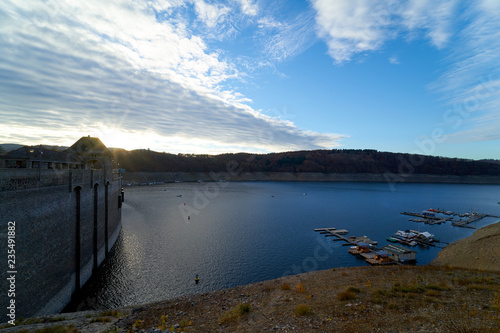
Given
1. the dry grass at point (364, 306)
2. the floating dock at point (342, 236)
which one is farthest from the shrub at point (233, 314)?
the floating dock at point (342, 236)

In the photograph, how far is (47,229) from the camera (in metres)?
15.8

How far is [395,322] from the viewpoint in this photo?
1102cm

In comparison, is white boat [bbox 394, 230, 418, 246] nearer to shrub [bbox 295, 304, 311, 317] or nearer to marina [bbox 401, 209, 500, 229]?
marina [bbox 401, 209, 500, 229]

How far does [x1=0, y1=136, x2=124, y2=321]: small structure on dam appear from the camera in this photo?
42.1ft

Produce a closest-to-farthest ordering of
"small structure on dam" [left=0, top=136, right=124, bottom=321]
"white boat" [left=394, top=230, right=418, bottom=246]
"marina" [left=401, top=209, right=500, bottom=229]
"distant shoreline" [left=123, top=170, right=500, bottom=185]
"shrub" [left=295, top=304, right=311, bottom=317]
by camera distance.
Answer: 1. "small structure on dam" [left=0, top=136, right=124, bottom=321]
2. "shrub" [left=295, top=304, right=311, bottom=317]
3. "white boat" [left=394, top=230, right=418, bottom=246]
4. "marina" [left=401, top=209, right=500, bottom=229]
5. "distant shoreline" [left=123, top=170, right=500, bottom=185]

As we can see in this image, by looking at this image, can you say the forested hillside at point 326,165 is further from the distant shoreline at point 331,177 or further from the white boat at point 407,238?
the white boat at point 407,238

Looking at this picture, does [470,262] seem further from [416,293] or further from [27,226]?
[27,226]

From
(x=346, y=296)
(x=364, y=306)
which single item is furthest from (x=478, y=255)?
(x=364, y=306)

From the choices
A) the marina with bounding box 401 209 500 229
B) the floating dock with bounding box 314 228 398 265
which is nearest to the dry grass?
the floating dock with bounding box 314 228 398 265

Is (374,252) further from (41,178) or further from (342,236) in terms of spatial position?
(41,178)

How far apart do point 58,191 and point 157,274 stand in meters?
14.3

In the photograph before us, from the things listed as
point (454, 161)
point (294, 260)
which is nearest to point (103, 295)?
point (294, 260)

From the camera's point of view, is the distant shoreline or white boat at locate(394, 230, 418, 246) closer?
white boat at locate(394, 230, 418, 246)

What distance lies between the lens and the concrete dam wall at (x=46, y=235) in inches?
496
